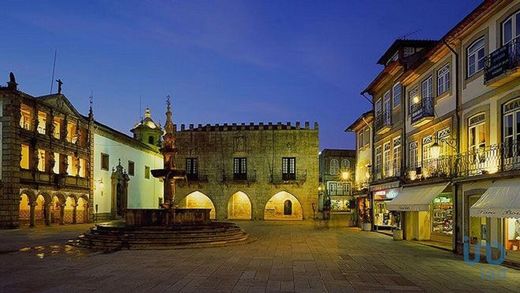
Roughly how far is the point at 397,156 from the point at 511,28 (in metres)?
12.5

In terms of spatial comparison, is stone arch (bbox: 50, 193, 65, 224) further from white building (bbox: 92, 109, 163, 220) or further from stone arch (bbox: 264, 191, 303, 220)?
stone arch (bbox: 264, 191, 303, 220)

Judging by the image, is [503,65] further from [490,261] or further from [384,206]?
[384,206]

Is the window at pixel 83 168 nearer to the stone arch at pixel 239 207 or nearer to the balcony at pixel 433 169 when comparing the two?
the stone arch at pixel 239 207

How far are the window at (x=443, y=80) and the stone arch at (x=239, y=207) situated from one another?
3360 cm

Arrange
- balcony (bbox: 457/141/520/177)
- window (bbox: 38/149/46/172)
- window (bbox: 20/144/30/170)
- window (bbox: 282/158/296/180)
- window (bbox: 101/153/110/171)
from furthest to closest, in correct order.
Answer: window (bbox: 282/158/296/180) < window (bbox: 101/153/110/171) < window (bbox: 38/149/46/172) < window (bbox: 20/144/30/170) < balcony (bbox: 457/141/520/177)

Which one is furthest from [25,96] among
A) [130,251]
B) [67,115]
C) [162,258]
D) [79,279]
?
[79,279]

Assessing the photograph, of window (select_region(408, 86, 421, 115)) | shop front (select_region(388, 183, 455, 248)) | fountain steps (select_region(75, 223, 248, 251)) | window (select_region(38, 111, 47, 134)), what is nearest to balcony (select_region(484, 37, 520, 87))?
shop front (select_region(388, 183, 455, 248))

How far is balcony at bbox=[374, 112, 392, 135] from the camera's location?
2875 cm

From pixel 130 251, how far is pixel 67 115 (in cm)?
2465

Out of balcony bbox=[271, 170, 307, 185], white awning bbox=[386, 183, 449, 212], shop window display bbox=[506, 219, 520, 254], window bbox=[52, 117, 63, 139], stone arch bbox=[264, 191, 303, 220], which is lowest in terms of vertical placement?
stone arch bbox=[264, 191, 303, 220]

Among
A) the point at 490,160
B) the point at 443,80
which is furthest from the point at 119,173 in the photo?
the point at 490,160

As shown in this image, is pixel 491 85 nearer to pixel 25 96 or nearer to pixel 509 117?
pixel 509 117

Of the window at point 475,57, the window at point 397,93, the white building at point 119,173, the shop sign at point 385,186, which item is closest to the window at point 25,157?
the white building at point 119,173

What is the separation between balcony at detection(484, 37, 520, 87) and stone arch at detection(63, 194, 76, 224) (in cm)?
3162
